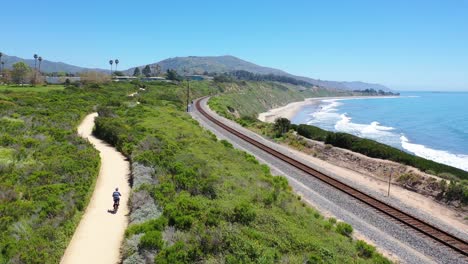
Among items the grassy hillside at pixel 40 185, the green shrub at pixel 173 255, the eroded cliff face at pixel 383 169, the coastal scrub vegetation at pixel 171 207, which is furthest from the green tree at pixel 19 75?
the green shrub at pixel 173 255

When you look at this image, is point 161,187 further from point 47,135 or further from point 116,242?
point 47,135

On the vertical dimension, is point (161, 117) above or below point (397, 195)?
above

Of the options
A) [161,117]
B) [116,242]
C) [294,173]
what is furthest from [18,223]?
[161,117]

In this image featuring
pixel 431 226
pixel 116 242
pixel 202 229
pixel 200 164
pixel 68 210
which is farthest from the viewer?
pixel 200 164

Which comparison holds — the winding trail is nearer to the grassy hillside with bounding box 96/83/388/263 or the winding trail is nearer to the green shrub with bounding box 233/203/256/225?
the grassy hillside with bounding box 96/83/388/263

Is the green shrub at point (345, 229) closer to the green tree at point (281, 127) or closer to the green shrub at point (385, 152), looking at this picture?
the green shrub at point (385, 152)

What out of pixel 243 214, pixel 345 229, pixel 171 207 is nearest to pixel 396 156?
pixel 345 229

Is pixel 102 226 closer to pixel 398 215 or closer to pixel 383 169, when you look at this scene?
pixel 398 215
